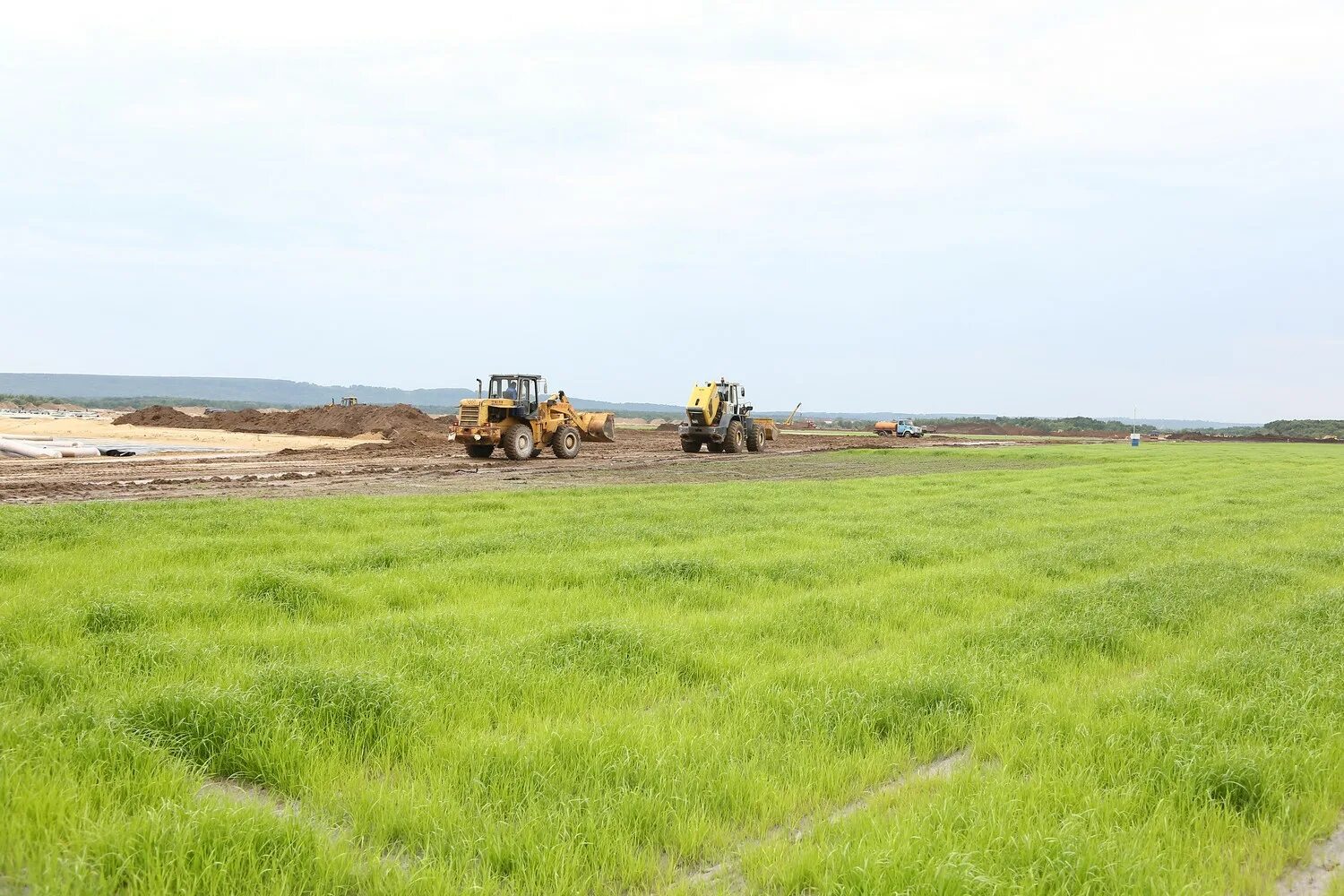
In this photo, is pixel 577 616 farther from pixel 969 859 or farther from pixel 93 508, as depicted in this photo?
pixel 93 508

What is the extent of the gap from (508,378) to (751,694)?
24759 mm

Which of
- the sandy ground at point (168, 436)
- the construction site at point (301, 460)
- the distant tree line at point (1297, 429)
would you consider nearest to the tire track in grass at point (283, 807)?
the construction site at point (301, 460)

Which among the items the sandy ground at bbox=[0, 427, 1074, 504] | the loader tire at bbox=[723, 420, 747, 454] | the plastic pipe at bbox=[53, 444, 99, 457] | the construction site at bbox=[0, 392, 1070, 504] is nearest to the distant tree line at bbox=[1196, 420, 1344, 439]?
the construction site at bbox=[0, 392, 1070, 504]

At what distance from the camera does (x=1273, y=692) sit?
5398 mm

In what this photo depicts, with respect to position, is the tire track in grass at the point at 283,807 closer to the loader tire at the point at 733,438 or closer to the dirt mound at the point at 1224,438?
the loader tire at the point at 733,438

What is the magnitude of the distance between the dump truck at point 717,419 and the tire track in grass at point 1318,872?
103ft

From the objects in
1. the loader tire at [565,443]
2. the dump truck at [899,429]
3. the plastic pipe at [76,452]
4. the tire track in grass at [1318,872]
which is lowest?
the tire track in grass at [1318,872]

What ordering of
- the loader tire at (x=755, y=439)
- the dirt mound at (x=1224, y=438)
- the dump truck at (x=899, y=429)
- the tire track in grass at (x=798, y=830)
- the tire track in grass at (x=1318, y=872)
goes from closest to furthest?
the tire track in grass at (x=798, y=830)
the tire track in grass at (x=1318, y=872)
the loader tire at (x=755, y=439)
the dump truck at (x=899, y=429)
the dirt mound at (x=1224, y=438)

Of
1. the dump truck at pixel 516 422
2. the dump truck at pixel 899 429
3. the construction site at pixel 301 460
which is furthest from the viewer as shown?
the dump truck at pixel 899 429

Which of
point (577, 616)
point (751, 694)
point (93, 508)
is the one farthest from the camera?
point (93, 508)

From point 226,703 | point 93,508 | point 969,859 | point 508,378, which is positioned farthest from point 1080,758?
point 508,378

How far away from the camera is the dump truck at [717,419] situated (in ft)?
116

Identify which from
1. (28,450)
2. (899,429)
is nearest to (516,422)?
(28,450)

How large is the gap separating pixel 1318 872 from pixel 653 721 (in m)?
2.96
